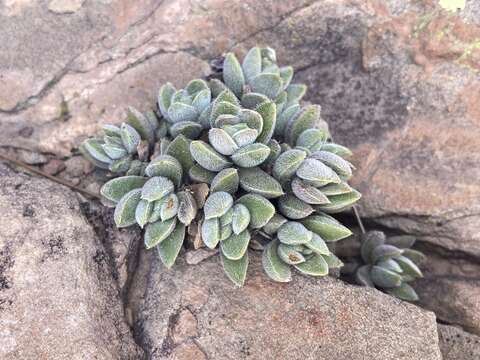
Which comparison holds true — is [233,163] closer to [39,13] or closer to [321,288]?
[321,288]

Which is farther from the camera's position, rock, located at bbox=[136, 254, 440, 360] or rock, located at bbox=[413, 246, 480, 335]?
rock, located at bbox=[413, 246, 480, 335]

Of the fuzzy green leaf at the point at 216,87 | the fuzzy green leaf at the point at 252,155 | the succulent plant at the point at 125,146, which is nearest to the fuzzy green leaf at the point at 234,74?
the fuzzy green leaf at the point at 216,87

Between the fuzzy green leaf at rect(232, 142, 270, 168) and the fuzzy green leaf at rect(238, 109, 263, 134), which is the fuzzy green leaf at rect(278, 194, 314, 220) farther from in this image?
the fuzzy green leaf at rect(238, 109, 263, 134)

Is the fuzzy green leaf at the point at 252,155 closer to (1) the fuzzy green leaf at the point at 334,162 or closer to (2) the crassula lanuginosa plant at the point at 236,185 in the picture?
(2) the crassula lanuginosa plant at the point at 236,185

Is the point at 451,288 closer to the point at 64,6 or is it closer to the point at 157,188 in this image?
the point at 157,188

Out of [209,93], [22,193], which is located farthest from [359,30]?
[22,193]

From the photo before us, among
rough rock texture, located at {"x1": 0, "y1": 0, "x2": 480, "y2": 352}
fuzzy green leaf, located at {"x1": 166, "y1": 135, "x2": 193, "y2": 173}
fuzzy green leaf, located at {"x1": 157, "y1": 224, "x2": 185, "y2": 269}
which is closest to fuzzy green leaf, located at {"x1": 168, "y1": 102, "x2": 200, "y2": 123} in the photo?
fuzzy green leaf, located at {"x1": 166, "y1": 135, "x2": 193, "y2": 173}

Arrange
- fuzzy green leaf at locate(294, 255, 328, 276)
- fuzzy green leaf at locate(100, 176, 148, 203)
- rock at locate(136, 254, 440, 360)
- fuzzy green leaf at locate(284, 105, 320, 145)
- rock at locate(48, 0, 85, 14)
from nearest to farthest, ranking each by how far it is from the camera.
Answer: rock at locate(136, 254, 440, 360) → fuzzy green leaf at locate(294, 255, 328, 276) → fuzzy green leaf at locate(100, 176, 148, 203) → fuzzy green leaf at locate(284, 105, 320, 145) → rock at locate(48, 0, 85, 14)
